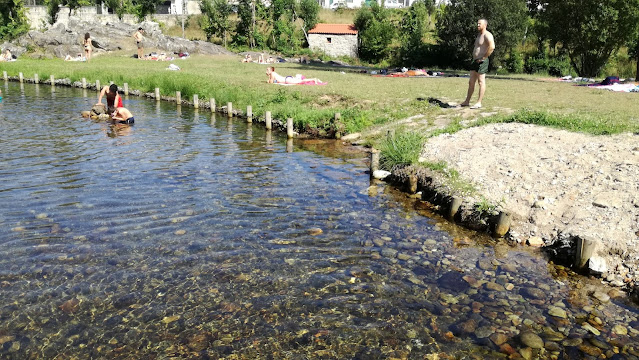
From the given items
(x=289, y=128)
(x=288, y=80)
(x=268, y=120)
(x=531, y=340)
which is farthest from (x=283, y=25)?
(x=531, y=340)

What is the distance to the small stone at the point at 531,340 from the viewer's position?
675cm

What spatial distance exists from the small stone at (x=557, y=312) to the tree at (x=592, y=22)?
36561 millimetres

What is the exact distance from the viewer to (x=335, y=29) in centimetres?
6831

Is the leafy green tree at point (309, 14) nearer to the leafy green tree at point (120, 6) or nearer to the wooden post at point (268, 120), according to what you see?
the leafy green tree at point (120, 6)

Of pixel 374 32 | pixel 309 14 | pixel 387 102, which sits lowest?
pixel 387 102

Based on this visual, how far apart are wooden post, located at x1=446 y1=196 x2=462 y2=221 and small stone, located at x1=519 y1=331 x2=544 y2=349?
4424 millimetres

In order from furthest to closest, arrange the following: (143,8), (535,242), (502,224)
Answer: (143,8) → (502,224) → (535,242)

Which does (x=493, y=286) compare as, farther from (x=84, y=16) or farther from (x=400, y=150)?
(x=84, y=16)

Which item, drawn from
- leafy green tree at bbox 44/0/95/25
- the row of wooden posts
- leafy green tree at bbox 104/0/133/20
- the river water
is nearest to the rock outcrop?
leafy green tree at bbox 104/0/133/20

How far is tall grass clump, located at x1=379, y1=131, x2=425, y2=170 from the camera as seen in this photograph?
47.2 ft

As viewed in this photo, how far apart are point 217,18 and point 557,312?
70.1m

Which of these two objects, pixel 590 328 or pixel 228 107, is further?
pixel 228 107

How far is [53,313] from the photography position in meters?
7.16

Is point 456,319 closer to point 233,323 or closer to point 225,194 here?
point 233,323
